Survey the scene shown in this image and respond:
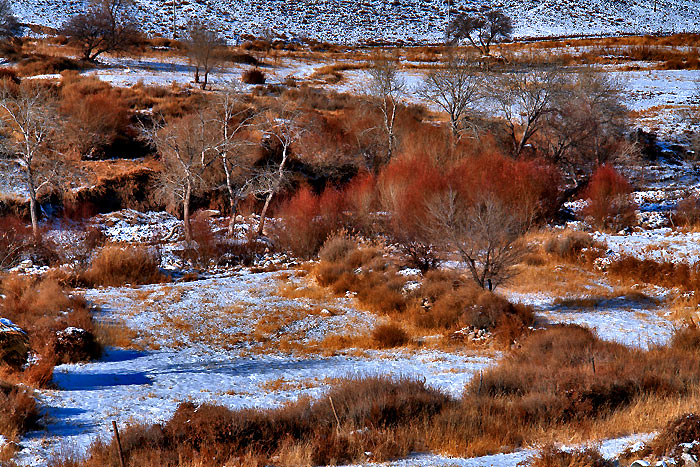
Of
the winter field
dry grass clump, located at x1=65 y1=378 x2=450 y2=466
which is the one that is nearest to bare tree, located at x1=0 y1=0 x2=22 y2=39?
the winter field

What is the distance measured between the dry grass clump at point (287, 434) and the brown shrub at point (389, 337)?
4343mm

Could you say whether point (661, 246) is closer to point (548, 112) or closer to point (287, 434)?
point (287, 434)

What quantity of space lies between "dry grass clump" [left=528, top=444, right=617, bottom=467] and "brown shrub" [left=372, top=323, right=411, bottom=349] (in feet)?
21.3

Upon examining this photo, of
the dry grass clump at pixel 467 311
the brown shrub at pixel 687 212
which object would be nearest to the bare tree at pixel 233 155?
the dry grass clump at pixel 467 311

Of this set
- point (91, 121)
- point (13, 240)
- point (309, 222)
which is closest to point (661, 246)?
point (309, 222)

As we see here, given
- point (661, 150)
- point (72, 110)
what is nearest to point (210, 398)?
point (72, 110)

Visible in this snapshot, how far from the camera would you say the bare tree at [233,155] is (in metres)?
24.0

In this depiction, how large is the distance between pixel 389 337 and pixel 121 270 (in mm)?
9416

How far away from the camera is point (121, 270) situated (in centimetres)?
1714

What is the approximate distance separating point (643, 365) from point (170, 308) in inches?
407

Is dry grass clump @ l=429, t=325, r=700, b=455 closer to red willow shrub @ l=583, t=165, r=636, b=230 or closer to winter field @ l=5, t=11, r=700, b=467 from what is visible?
winter field @ l=5, t=11, r=700, b=467

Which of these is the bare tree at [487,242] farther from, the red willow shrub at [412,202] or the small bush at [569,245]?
the small bush at [569,245]

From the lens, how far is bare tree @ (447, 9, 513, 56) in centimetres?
5544

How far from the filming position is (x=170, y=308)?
13805 millimetres
